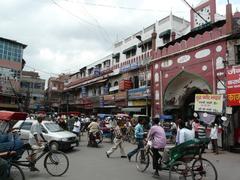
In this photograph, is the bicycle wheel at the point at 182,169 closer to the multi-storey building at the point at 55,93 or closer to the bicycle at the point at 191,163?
the bicycle at the point at 191,163

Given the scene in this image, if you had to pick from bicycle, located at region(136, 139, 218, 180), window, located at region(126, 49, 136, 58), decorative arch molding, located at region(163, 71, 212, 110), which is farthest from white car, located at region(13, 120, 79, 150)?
window, located at region(126, 49, 136, 58)

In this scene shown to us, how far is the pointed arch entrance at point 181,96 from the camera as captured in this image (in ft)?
73.1

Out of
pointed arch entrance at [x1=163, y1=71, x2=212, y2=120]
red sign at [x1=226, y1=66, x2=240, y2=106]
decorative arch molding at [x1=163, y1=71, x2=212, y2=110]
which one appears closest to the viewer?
red sign at [x1=226, y1=66, x2=240, y2=106]

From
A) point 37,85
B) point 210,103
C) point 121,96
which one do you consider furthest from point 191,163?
point 37,85

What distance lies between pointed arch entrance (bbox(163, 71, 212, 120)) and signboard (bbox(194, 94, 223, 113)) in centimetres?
545

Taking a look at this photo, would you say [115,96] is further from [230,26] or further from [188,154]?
[188,154]

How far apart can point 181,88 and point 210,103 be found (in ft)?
23.3

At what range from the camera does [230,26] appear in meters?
17.8

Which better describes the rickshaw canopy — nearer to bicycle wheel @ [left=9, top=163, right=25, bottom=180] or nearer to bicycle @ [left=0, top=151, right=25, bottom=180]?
bicycle @ [left=0, top=151, right=25, bottom=180]

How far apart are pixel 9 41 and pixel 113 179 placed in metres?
39.7

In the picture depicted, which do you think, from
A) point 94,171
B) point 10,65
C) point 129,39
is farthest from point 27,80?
point 94,171

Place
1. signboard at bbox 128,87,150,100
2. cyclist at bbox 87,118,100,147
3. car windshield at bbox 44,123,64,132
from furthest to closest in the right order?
signboard at bbox 128,87,150,100 → cyclist at bbox 87,118,100,147 → car windshield at bbox 44,123,64,132

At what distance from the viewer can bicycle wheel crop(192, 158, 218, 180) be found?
7605 millimetres

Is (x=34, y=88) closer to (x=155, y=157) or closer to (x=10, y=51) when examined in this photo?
(x=10, y=51)
